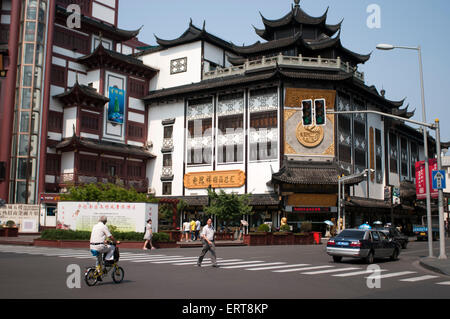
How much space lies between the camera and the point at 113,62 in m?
50.9

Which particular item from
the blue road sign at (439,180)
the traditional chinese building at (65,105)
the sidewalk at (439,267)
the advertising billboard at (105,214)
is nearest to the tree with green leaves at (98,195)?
the advertising billboard at (105,214)

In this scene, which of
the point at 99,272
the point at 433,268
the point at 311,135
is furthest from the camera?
the point at 311,135

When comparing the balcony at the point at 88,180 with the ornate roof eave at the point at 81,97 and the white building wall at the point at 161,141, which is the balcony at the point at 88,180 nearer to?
the white building wall at the point at 161,141

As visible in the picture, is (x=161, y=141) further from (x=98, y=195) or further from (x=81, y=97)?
(x=98, y=195)

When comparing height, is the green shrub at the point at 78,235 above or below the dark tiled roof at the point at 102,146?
below

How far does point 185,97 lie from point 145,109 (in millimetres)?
5767

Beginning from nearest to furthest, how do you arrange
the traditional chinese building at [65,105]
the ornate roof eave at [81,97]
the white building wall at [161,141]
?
the traditional chinese building at [65,105] < the ornate roof eave at [81,97] < the white building wall at [161,141]

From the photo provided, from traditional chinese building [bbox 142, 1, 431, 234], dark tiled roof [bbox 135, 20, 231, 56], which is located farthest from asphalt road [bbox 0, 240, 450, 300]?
dark tiled roof [bbox 135, 20, 231, 56]

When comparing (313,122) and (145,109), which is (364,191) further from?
(313,122)

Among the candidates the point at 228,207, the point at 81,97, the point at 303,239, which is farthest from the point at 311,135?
the point at 81,97

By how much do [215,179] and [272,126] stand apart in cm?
804

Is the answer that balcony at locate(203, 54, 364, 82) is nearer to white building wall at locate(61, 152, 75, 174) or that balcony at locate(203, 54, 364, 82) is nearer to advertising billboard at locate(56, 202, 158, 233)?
white building wall at locate(61, 152, 75, 174)

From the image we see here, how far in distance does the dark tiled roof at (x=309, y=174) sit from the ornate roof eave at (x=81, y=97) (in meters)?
19.5

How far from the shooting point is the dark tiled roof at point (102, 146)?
148 feet
